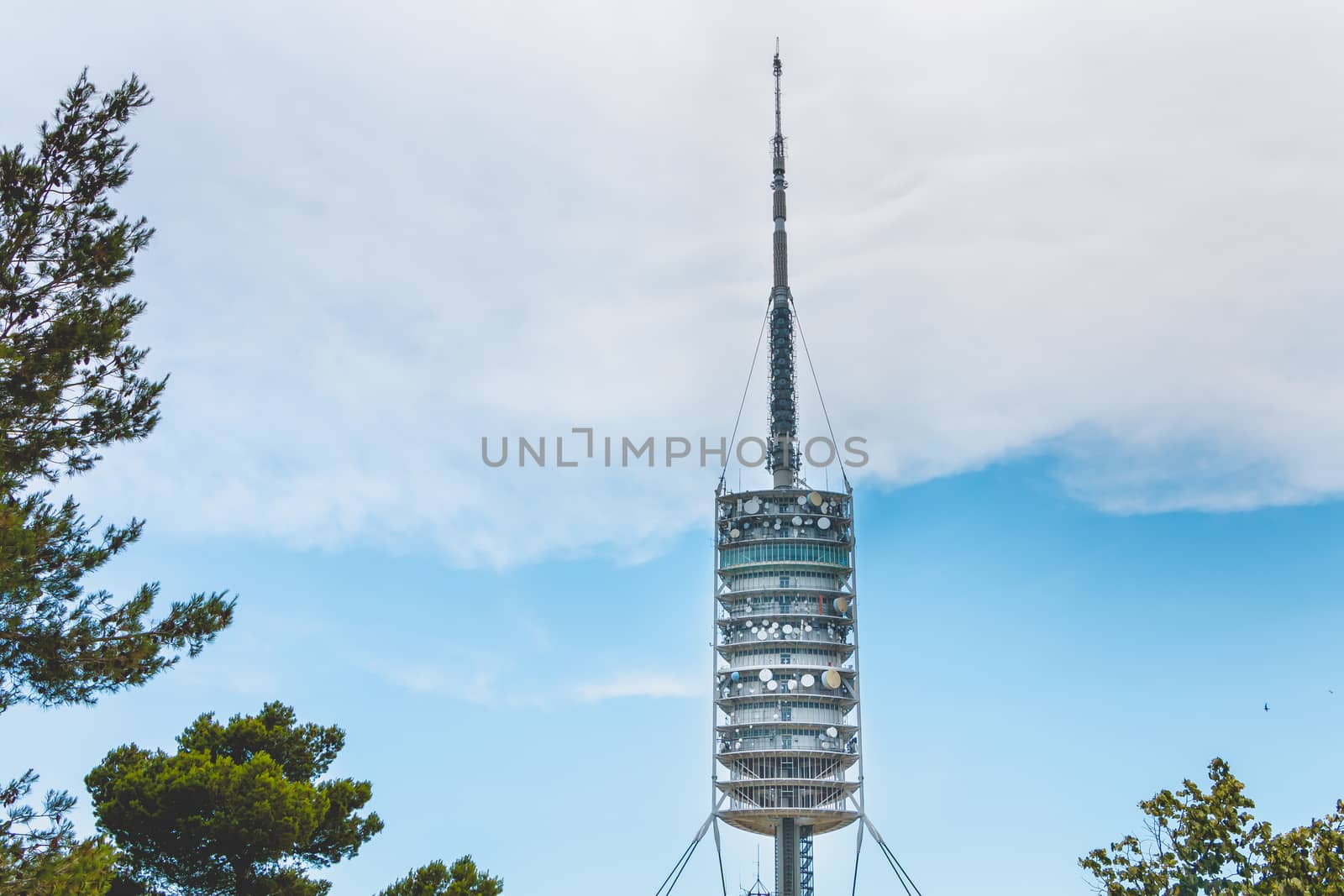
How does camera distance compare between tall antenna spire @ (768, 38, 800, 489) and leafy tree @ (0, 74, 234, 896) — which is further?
tall antenna spire @ (768, 38, 800, 489)

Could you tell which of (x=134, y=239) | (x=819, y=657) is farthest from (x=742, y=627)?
(x=134, y=239)

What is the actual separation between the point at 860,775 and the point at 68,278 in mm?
102138

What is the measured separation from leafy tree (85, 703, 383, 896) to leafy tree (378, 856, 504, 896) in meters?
3.30

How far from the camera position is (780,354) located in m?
142

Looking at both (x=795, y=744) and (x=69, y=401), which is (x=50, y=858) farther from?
(x=795, y=744)

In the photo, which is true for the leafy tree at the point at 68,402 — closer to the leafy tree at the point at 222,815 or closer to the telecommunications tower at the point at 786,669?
the leafy tree at the point at 222,815

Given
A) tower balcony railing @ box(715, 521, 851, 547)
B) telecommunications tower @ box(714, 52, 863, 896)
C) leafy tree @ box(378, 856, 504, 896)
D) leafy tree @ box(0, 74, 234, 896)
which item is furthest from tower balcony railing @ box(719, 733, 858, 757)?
leafy tree @ box(0, 74, 234, 896)

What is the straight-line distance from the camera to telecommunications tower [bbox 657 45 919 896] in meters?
123

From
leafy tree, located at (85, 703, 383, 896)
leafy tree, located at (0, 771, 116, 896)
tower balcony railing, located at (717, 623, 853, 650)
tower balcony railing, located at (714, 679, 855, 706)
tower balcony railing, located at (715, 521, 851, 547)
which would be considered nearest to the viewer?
leafy tree, located at (0, 771, 116, 896)

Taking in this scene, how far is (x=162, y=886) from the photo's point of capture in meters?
53.1

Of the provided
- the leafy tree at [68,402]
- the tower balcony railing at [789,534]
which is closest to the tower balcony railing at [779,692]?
the tower balcony railing at [789,534]

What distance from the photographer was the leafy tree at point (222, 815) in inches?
1992

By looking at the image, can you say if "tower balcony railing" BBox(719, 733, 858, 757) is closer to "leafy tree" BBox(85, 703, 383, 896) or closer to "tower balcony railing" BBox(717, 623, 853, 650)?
"tower balcony railing" BBox(717, 623, 853, 650)

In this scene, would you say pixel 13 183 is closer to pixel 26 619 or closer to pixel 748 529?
pixel 26 619
